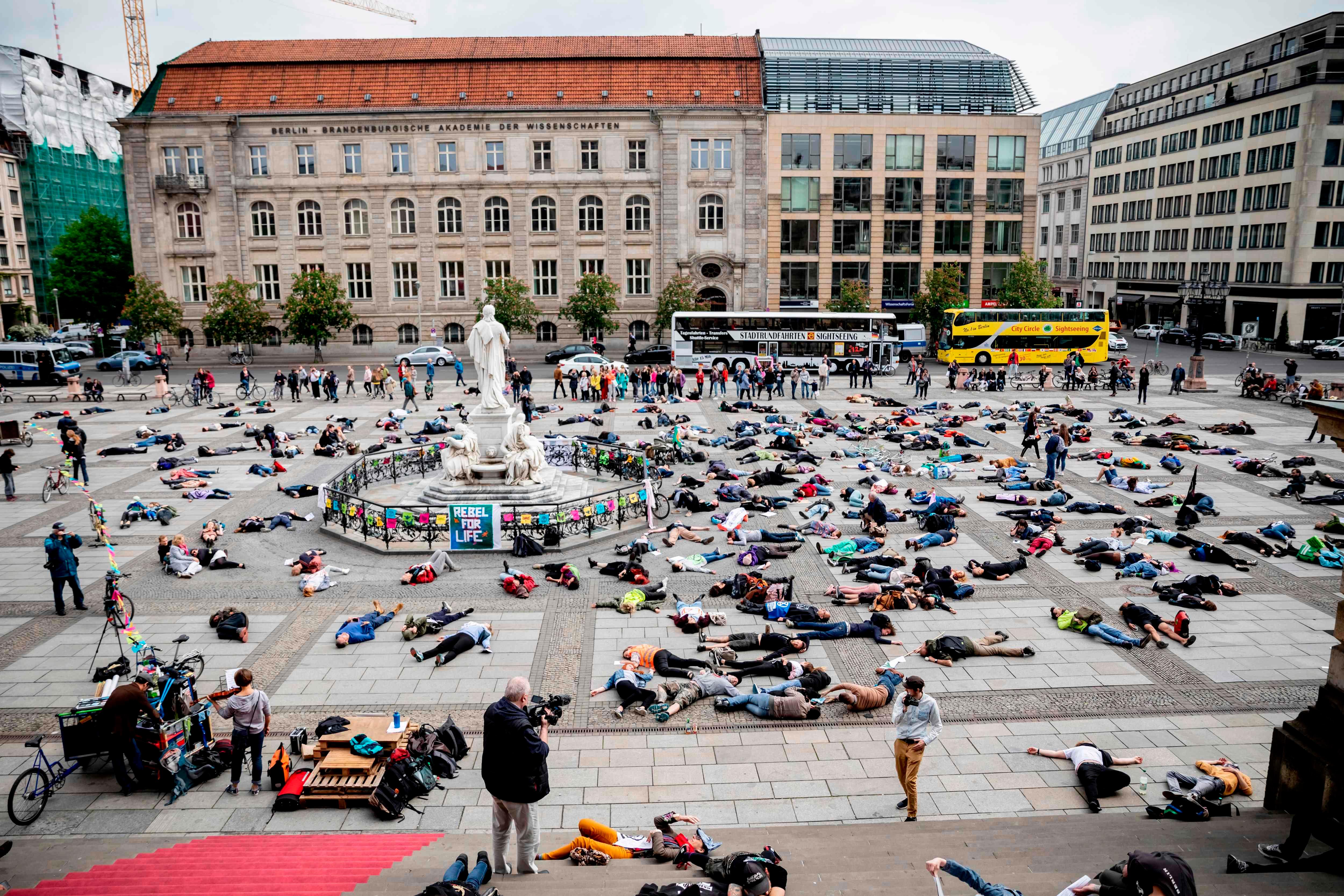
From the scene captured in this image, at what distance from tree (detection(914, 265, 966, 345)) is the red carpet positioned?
2341 inches

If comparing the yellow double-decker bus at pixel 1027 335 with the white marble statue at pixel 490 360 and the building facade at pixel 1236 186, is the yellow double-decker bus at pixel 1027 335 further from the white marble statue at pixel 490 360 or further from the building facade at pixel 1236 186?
the white marble statue at pixel 490 360

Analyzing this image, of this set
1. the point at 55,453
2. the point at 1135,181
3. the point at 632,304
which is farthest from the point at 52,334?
the point at 1135,181

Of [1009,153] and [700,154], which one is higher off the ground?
[1009,153]

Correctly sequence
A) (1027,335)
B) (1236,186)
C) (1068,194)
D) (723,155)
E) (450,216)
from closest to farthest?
(1027,335), (723,155), (450,216), (1236,186), (1068,194)

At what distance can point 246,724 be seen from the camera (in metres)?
11.0

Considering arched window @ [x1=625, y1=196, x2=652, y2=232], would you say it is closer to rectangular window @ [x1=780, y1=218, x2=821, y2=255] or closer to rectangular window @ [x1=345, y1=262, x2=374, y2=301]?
rectangular window @ [x1=780, y1=218, x2=821, y2=255]

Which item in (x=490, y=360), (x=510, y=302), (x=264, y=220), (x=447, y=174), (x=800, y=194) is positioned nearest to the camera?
(x=490, y=360)

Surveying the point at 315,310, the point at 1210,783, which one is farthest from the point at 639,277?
the point at 1210,783

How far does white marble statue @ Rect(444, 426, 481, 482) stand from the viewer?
23.7 meters

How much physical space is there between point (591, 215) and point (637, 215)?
330cm

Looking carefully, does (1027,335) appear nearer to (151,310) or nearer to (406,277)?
(406,277)

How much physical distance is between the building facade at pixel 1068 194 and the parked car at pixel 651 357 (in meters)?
53.1

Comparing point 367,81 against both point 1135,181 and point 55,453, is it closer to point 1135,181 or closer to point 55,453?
point 55,453

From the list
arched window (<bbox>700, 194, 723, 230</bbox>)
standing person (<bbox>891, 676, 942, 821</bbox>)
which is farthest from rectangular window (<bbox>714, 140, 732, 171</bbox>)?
standing person (<bbox>891, 676, 942, 821</bbox>)
